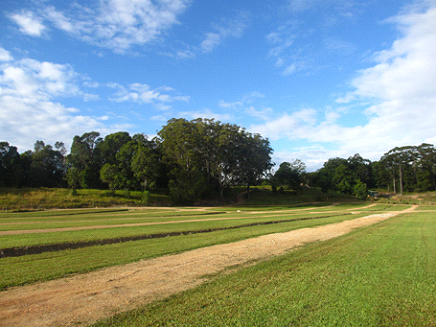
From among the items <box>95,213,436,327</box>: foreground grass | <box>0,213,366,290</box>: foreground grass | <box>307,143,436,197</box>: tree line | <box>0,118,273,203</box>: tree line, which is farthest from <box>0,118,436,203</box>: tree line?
<box>95,213,436,327</box>: foreground grass

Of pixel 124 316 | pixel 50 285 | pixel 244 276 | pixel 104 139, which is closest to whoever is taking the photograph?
→ pixel 124 316

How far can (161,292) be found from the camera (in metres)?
5.60

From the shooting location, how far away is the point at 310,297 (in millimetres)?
5211

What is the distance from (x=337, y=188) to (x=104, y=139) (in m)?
73.8

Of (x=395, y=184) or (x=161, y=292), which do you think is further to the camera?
(x=395, y=184)

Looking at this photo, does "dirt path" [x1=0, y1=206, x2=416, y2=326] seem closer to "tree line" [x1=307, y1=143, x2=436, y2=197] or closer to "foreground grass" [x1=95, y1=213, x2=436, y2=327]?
"foreground grass" [x1=95, y1=213, x2=436, y2=327]

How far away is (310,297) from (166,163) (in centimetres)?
5353

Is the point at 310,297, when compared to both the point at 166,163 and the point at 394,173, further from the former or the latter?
the point at 394,173

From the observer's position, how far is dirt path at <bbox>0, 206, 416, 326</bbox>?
14.8 feet

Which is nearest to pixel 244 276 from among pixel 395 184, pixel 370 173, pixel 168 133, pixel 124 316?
pixel 124 316

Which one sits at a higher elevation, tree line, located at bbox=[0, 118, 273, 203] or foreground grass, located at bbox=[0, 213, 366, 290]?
tree line, located at bbox=[0, 118, 273, 203]

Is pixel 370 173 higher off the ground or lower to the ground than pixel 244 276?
higher

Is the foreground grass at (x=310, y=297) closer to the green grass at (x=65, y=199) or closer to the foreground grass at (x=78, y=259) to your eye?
the foreground grass at (x=78, y=259)

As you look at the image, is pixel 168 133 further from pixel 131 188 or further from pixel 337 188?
pixel 337 188
